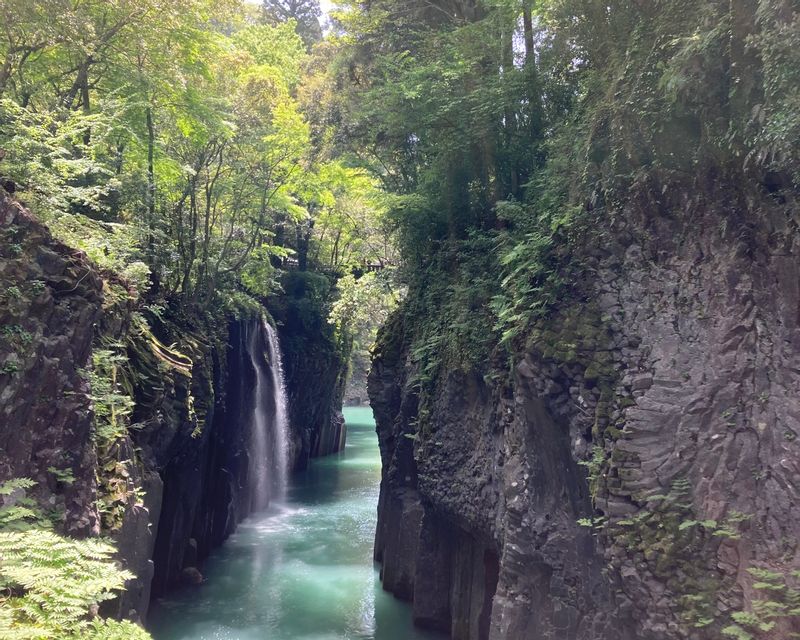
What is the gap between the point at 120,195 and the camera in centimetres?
1324

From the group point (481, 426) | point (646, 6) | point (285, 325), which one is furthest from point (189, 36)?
point (285, 325)

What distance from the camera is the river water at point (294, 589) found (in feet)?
38.5

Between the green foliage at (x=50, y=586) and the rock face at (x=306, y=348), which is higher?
the rock face at (x=306, y=348)

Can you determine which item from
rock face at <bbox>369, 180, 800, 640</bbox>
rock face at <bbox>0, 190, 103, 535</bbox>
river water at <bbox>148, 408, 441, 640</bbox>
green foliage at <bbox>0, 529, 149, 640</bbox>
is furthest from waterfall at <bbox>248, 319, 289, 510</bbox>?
green foliage at <bbox>0, 529, 149, 640</bbox>

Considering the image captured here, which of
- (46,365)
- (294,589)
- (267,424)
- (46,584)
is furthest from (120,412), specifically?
(267,424)

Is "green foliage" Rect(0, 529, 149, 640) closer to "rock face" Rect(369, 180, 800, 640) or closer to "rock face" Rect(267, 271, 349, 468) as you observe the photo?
"rock face" Rect(369, 180, 800, 640)

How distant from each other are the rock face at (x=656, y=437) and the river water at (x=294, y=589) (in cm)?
349

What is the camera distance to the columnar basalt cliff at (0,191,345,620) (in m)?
6.23

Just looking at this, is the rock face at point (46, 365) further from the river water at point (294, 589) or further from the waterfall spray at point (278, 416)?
the waterfall spray at point (278, 416)

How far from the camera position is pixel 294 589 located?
14.0 meters

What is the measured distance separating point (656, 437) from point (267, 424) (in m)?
18.2

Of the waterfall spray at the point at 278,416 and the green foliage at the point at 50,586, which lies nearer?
the green foliage at the point at 50,586

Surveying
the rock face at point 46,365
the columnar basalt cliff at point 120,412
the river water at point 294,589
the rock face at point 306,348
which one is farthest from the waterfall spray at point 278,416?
the rock face at point 46,365

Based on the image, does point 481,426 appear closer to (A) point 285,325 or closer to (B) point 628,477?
(B) point 628,477
